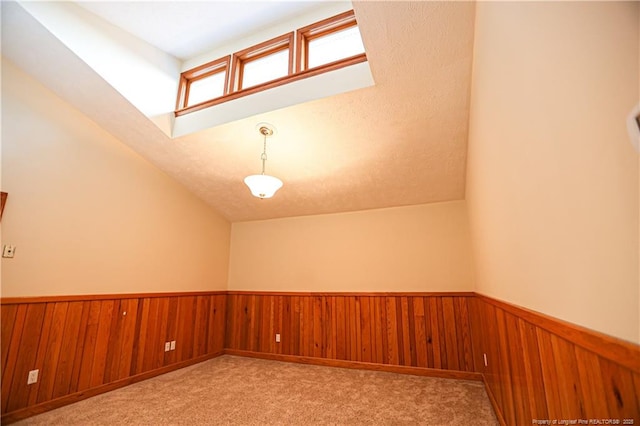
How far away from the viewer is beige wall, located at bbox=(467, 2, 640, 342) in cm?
56

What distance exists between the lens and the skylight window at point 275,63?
2.67 metres

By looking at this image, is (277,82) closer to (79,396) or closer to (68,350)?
(68,350)

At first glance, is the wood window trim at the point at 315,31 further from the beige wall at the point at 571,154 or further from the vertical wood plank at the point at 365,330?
the vertical wood plank at the point at 365,330

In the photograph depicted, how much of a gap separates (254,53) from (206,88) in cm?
73

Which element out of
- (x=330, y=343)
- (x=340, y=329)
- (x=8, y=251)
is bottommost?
(x=330, y=343)

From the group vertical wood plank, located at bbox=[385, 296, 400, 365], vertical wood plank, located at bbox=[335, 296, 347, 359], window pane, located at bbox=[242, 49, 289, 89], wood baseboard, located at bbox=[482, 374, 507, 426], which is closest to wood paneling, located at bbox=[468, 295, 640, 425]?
wood baseboard, located at bbox=[482, 374, 507, 426]

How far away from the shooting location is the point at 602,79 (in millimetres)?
594

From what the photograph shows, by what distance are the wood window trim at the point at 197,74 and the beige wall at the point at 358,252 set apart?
7.46 ft

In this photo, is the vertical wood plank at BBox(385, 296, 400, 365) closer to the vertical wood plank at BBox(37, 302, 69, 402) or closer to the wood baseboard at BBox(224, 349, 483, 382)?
the wood baseboard at BBox(224, 349, 483, 382)

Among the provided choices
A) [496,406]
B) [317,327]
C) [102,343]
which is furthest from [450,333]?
[102,343]

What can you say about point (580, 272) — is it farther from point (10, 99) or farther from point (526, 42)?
point (10, 99)

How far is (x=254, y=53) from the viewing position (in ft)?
10.5

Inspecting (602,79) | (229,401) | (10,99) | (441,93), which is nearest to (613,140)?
(602,79)

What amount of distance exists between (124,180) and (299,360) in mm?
3341
